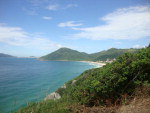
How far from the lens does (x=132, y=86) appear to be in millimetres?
5008

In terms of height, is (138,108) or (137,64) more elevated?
(137,64)

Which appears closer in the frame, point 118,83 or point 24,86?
point 118,83

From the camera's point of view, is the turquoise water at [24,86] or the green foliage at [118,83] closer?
the green foliage at [118,83]

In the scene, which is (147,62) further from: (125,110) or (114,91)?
(125,110)

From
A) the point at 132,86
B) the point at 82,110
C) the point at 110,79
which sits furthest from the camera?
the point at 110,79

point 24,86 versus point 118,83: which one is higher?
point 118,83

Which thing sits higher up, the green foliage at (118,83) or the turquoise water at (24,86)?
the green foliage at (118,83)

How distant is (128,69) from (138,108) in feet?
8.37

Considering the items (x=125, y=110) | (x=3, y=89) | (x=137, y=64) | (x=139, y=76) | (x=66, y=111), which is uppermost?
(x=137, y=64)

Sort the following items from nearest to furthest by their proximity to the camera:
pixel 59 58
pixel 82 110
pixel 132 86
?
pixel 82 110 < pixel 132 86 < pixel 59 58

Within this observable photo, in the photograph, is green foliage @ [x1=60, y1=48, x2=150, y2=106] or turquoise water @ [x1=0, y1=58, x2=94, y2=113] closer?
green foliage @ [x1=60, y1=48, x2=150, y2=106]

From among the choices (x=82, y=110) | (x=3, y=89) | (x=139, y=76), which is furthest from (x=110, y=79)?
(x=3, y=89)

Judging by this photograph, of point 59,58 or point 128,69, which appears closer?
point 128,69

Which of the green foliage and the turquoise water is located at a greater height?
the green foliage
